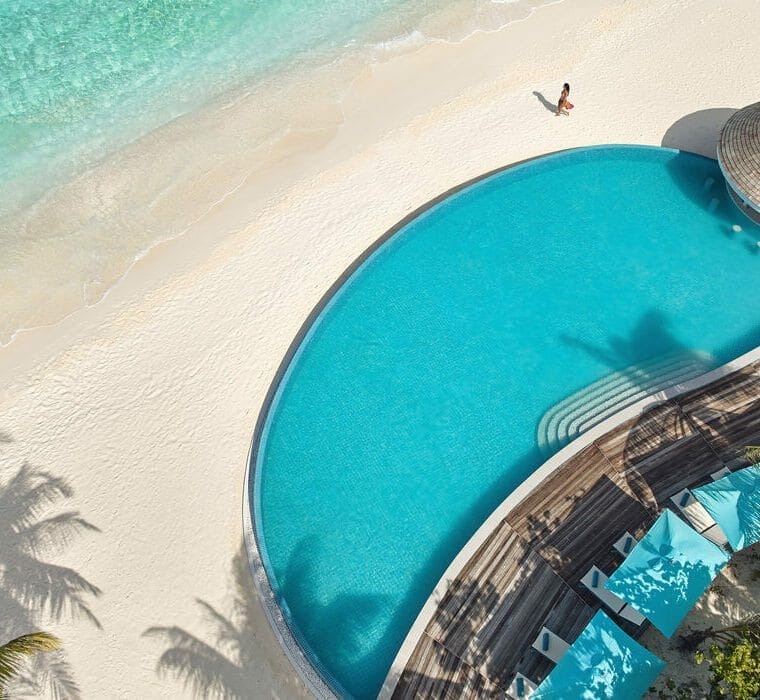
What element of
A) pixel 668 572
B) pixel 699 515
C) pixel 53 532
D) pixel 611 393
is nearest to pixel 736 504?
pixel 699 515

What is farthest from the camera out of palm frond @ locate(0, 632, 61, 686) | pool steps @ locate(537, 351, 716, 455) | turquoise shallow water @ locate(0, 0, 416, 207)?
turquoise shallow water @ locate(0, 0, 416, 207)

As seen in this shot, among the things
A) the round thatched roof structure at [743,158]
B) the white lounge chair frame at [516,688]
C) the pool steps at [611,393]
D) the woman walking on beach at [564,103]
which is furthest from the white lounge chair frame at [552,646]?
the woman walking on beach at [564,103]

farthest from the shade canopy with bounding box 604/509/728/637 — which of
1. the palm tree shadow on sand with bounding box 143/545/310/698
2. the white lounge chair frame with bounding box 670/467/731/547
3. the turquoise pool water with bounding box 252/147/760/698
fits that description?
the palm tree shadow on sand with bounding box 143/545/310/698

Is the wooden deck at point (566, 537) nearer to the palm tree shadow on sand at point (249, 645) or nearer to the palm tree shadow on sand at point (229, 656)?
the palm tree shadow on sand at point (249, 645)

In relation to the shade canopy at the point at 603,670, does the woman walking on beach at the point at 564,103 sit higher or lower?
higher

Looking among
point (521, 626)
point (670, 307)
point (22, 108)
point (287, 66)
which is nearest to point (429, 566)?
point (521, 626)

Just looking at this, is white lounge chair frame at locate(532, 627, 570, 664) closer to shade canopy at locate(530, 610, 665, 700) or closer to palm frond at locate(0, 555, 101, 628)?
shade canopy at locate(530, 610, 665, 700)
